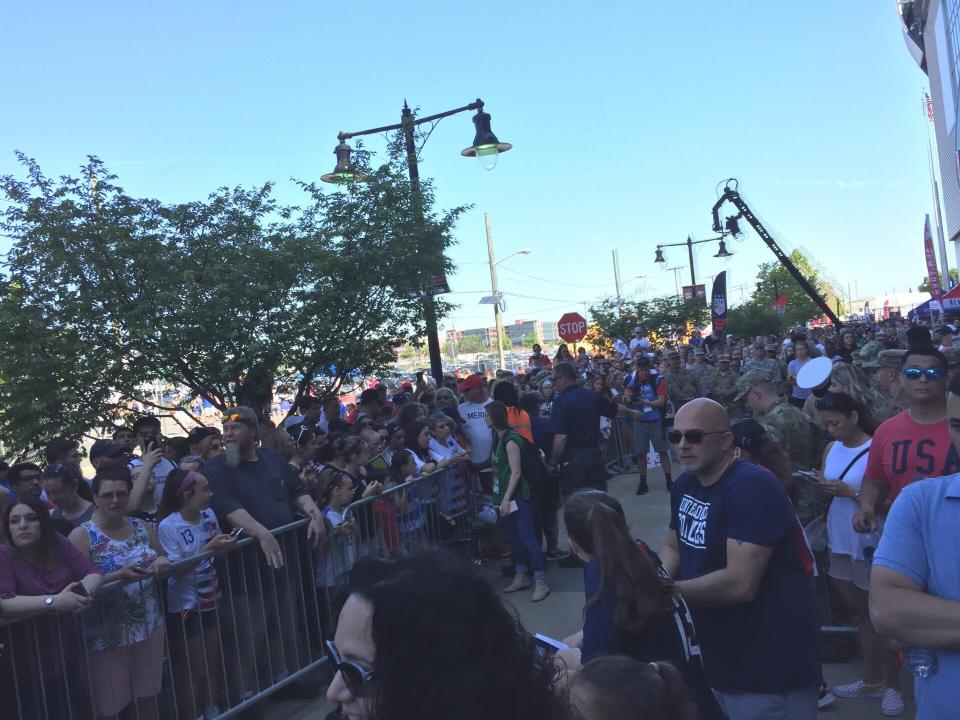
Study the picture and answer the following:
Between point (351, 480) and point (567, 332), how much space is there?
49.4 ft

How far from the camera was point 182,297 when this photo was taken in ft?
31.6

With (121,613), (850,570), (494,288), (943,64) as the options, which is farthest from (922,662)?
(943,64)

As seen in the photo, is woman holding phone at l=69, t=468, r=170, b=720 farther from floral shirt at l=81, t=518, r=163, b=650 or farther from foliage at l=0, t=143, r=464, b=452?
foliage at l=0, t=143, r=464, b=452

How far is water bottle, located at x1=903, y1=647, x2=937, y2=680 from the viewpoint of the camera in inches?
83.2

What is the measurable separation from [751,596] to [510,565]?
5142mm

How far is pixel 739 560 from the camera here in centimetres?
294

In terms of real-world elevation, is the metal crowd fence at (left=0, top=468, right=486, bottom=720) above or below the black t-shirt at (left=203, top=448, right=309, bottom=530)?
below

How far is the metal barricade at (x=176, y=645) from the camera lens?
4098 mm

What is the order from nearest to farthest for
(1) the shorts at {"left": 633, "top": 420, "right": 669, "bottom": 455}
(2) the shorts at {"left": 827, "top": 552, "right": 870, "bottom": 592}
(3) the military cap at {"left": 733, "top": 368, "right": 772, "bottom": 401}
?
(2) the shorts at {"left": 827, "top": 552, "right": 870, "bottom": 592} < (3) the military cap at {"left": 733, "top": 368, "right": 772, "bottom": 401} < (1) the shorts at {"left": 633, "top": 420, "right": 669, "bottom": 455}

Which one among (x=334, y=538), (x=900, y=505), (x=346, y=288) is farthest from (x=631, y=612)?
(x=346, y=288)

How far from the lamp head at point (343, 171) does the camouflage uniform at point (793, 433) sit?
7.34m

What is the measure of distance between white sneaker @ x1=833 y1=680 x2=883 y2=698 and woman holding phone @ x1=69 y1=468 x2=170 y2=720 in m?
3.88

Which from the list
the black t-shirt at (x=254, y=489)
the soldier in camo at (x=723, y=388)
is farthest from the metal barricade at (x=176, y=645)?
the soldier in camo at (x=723, y=388)

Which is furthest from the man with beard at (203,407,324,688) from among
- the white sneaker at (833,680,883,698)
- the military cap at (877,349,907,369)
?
the military cap at (877,349,907,369)
